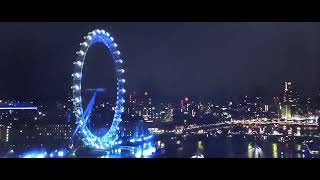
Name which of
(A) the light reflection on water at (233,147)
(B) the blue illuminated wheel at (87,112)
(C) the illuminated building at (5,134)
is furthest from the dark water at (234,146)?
(C) the illuminated building at (5,134)

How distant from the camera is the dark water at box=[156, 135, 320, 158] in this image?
16.2 ft

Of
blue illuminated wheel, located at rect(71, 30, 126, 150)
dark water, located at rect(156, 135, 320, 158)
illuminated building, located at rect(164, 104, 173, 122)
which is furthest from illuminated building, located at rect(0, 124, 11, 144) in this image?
illuminated building, located at rect(164, 104, 173, 122)

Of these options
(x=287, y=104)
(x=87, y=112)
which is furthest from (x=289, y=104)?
(x=87, y=112)

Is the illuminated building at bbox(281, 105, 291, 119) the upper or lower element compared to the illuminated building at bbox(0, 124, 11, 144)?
upper

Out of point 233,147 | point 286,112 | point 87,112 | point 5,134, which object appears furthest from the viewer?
point 87,112

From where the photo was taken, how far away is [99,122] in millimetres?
6535

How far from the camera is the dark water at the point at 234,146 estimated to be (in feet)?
16.2

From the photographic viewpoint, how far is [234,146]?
5230mm

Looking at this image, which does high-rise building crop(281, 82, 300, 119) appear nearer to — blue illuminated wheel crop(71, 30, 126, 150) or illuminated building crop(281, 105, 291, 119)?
illuminated building crop(281, 105, 291, 119)

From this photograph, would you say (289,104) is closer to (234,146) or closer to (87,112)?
(234,146)
